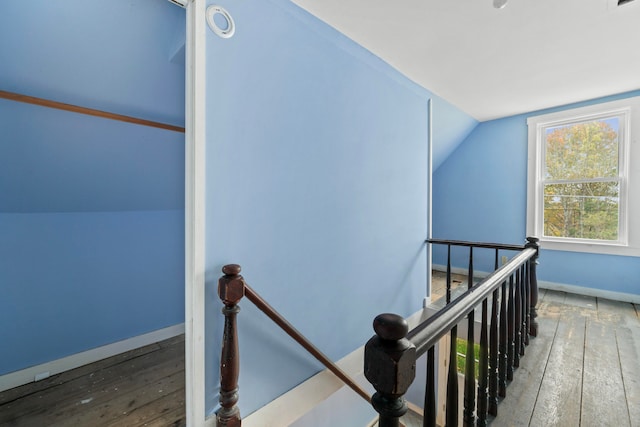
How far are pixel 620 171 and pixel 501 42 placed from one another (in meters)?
2.28

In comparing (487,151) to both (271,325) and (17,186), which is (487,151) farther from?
(17,186)

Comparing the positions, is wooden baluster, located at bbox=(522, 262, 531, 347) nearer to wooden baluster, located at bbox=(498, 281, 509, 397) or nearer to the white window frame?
wooden baluster, located at bbox=(498, 281, 509, 397)

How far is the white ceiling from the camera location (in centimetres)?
166

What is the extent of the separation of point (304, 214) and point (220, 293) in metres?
0.70

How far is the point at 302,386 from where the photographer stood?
1.71m

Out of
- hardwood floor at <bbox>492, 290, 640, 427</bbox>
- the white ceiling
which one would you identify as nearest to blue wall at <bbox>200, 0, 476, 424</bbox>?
the white ceiling

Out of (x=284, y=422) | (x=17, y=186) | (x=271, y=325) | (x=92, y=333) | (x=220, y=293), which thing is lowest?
(x=284, y=422)

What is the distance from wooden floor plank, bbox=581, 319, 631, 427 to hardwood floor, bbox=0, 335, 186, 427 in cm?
209

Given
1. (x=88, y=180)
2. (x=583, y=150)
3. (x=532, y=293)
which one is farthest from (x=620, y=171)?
(x=88, y=180)

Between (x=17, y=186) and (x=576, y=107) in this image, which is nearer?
(x=17, y=186)

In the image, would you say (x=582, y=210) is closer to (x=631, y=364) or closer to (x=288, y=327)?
(x=631, y=364)

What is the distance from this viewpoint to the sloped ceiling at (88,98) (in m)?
1.29

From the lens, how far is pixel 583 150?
318cm

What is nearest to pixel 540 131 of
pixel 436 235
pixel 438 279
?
pixel 436 235
